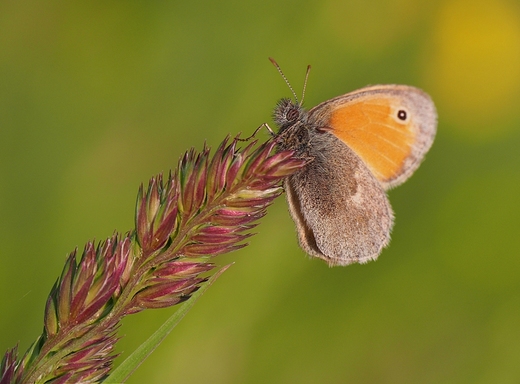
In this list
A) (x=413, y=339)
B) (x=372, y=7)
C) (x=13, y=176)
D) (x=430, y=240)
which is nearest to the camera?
(x=13, y=176)

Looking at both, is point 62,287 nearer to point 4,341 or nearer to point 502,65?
point 4,341

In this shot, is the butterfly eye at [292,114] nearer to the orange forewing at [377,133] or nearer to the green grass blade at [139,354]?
the orange forewing at [377,133]

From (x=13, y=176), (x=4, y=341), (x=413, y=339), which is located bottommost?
(x=413, y=339)

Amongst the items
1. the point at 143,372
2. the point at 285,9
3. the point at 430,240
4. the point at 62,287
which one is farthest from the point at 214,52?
the point at 62,287

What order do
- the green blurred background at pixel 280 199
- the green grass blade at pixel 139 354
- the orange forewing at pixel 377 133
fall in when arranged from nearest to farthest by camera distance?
1. the green grass blade at pixel 139 354
2. the orange forewing at pixel 377 133
3. the green blurred background at pixel 280 199

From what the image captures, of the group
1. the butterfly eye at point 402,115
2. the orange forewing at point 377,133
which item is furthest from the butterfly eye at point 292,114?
the butterfly eye at point 402,115

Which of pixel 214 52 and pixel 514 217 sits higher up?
pixel 214 52

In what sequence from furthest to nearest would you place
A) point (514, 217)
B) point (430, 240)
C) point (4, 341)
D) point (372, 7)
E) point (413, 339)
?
point (372, 7), point (514, 217), point (430, 240), point (413, 339), point (4, 341)
